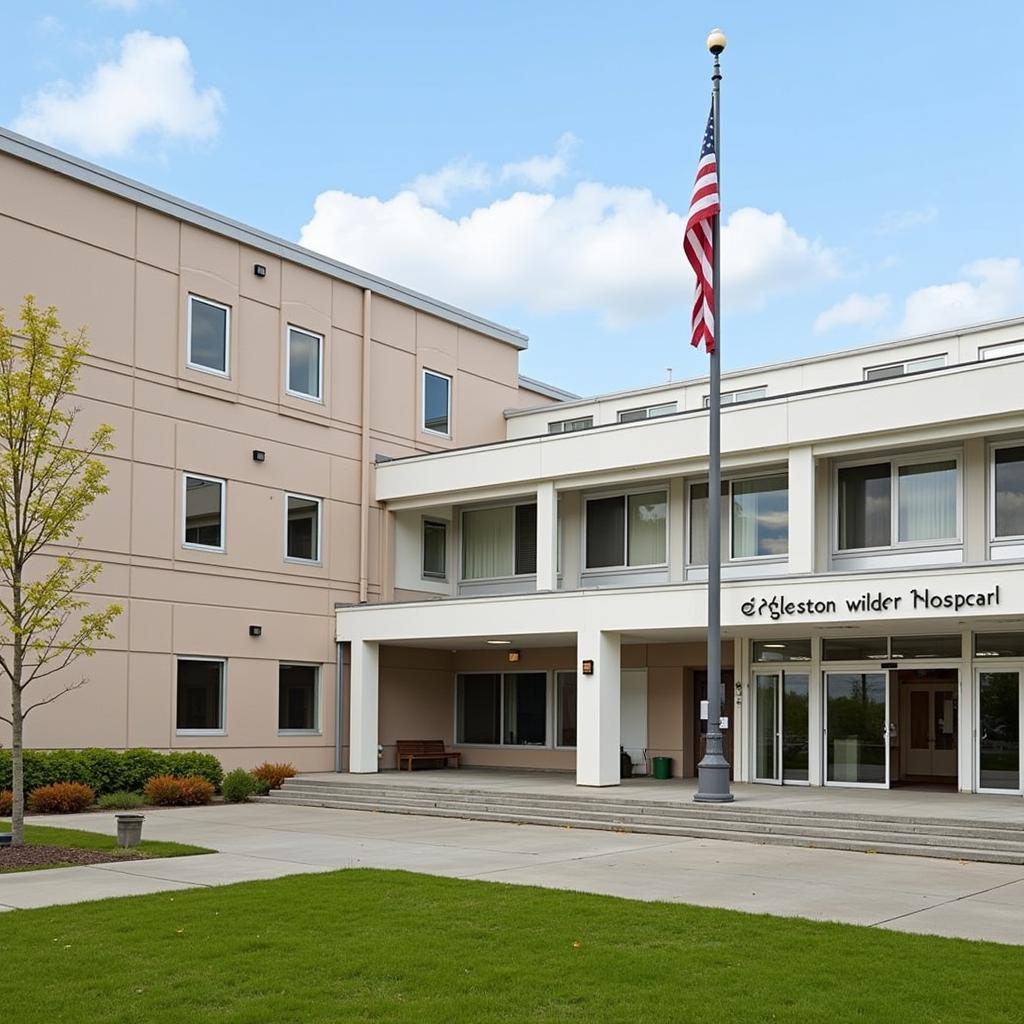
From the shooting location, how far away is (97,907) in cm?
1149

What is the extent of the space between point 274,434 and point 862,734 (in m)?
13.1

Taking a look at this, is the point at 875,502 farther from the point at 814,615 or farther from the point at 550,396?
the point at 550,396

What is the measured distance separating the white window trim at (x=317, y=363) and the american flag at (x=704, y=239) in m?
10.3

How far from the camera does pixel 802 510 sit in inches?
901

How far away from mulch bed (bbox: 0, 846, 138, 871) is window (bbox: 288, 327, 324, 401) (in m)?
13.8

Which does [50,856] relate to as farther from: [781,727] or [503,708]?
[503,708]

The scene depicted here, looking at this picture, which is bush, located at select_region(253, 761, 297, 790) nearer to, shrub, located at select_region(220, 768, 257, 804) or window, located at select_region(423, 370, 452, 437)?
shrub, located at select_region(220, 768, 257, 804)

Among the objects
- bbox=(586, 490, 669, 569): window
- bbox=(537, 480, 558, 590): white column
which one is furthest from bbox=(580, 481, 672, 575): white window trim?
bbox=(537, 480, 558, 590): white column

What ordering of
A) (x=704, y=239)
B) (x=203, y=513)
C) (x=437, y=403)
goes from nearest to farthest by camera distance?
(x=704, y=239)
(x=203, y=513)
(x=437, y=403)

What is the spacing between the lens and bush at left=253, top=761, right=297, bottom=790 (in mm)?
24578

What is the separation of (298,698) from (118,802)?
247 inches

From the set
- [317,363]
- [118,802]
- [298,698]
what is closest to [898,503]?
[317,363]

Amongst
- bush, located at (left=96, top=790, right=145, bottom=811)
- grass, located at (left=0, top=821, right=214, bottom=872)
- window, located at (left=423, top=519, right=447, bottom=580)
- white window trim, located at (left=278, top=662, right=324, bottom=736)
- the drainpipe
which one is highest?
the drainpipe

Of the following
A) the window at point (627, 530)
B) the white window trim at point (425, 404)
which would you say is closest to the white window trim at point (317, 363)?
the white window trim at point (425, 404)
